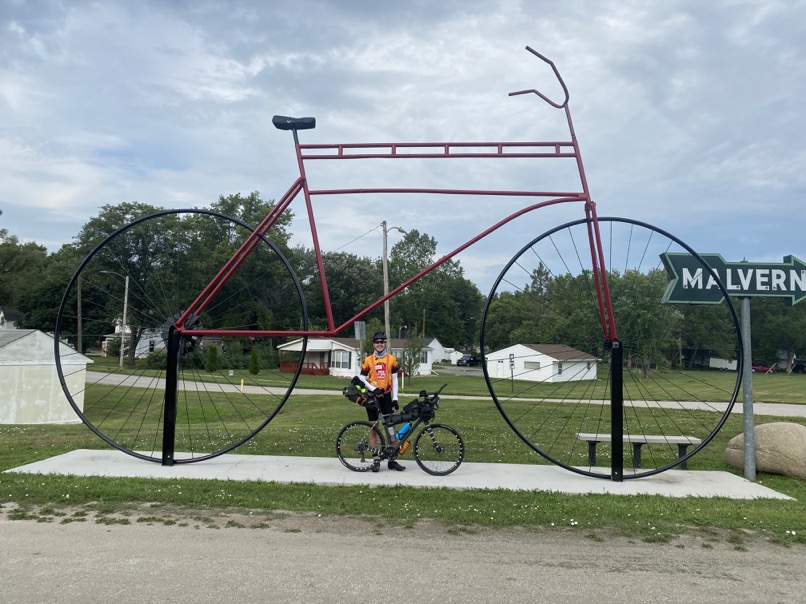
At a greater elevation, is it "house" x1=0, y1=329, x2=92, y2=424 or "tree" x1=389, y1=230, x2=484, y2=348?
"tree" x1=389, y1=230, x2=484, y2=348

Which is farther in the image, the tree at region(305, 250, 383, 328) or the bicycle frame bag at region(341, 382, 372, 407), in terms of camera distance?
the tree at region(305, 250, 383, 328)

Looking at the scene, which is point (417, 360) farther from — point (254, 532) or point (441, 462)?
point (254, 532)

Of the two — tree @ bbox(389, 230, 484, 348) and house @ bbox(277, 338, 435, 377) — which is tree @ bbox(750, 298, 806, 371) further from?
house @ bbox(277, 338, 435, 377)

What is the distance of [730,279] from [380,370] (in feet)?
15.2

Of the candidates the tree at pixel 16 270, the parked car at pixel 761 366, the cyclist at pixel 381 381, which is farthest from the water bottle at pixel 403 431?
the parked car at pixel 761 366

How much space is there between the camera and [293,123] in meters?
8.07

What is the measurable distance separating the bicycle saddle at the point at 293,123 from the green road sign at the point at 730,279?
4720 mm

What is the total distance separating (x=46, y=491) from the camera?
21.1 feet

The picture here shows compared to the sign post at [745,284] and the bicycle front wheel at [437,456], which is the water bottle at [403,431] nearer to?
the bicycle front wheel at [437,456]

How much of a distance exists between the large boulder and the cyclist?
181 inches

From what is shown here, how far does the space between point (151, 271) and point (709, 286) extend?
26.5 ft

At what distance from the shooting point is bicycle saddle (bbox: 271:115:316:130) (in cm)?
804

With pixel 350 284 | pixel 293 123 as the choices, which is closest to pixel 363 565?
pixel 293 123

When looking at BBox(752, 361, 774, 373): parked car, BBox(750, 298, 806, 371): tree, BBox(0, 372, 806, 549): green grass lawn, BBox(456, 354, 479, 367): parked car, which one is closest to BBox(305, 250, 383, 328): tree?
BBox(456, 354, 479, 367): parked car
